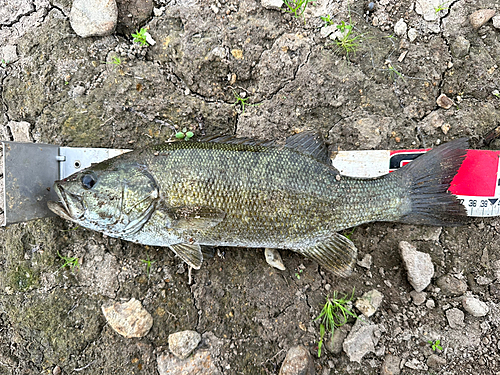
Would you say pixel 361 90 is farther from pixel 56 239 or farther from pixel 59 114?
pixel 56 239

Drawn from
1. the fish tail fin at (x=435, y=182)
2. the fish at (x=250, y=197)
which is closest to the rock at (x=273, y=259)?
the fish at (x=250, y=197)

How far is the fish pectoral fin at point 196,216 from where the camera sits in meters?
2.66

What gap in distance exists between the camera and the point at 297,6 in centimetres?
309

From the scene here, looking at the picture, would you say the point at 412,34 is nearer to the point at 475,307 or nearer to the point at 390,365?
the point at 475,307

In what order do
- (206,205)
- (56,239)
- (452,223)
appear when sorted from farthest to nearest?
1. (56,239)
2. (452,223)
3. (206,205)

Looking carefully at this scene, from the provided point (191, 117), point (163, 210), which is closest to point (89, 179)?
point (163, 210)

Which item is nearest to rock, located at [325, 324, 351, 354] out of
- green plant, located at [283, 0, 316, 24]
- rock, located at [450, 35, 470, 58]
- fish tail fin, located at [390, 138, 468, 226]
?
fish tail fin, located at [390, 138, 468, 226]

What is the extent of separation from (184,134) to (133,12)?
1.37 metres

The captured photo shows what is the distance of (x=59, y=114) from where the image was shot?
10.2 ft

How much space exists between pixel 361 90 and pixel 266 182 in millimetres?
1437

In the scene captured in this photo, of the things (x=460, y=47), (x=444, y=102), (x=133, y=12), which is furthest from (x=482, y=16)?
(x=133, y=12)

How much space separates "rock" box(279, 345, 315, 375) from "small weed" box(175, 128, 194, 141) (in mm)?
2329

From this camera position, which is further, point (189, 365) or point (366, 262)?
point (366, 262)

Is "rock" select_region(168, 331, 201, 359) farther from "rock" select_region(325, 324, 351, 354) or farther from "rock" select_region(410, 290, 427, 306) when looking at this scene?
"rock" select_region(410, 290, 427, 306)
